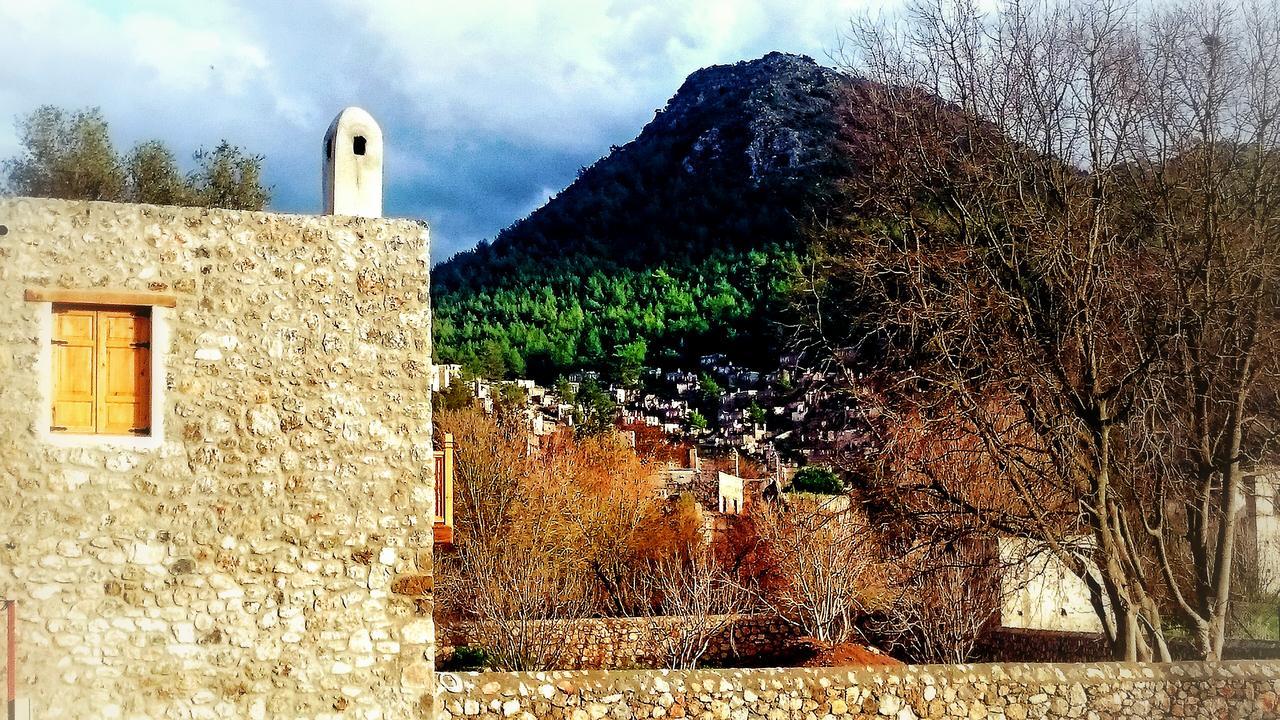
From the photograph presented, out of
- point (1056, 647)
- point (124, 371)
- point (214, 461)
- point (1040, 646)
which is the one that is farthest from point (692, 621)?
point (124, 371)

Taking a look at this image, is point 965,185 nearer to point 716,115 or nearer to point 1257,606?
point 1257,606

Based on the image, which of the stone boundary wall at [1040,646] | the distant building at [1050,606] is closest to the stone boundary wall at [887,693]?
the stone boundary wall at [1040,646]

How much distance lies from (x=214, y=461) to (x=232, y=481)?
20 cm

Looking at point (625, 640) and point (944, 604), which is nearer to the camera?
point (944, 604)

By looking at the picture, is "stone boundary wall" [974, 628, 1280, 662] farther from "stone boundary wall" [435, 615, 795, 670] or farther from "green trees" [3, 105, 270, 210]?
"green trees" [3, 105, 270, 210]

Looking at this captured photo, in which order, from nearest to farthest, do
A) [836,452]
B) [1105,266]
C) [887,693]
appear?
[887,693]
[1105,266]
[836,452]

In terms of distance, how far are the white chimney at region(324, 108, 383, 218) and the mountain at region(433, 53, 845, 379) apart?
33245 mm

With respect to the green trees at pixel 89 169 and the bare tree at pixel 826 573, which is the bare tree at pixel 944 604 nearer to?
the bare tree at pixel 826 573

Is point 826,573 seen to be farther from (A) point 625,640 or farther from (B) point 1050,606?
(B) point 1050,606

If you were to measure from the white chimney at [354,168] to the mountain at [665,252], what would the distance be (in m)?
33.2

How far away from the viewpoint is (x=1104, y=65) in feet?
45.3

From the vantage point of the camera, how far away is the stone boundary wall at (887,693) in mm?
9758

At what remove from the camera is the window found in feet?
27.8

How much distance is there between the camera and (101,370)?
338 inches
